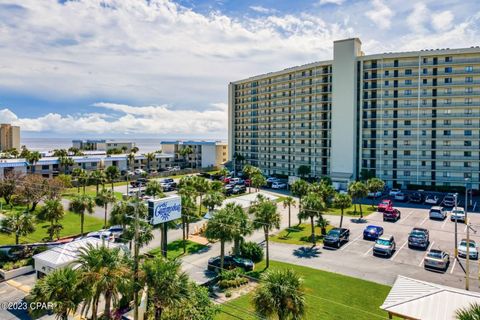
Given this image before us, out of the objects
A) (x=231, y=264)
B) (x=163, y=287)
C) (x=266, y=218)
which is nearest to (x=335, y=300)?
(x=231, y=264)

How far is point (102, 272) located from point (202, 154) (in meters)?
93.4

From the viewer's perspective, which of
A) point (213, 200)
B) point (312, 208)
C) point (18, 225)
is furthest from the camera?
point (213, 200)

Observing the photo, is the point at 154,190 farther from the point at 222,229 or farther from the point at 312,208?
the point at 312,208

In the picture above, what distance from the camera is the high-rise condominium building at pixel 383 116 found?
68.8 meters

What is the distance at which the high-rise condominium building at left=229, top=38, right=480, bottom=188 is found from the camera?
68812 mm

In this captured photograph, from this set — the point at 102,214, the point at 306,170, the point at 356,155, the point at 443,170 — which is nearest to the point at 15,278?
the point at 102,214

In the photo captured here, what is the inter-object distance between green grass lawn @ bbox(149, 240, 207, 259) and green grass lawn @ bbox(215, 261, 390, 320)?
11.4 m

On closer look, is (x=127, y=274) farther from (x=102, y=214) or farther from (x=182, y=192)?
(x=102, y=214)

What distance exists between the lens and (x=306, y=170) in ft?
268

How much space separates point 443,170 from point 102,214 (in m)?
68.8

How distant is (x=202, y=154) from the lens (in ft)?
364

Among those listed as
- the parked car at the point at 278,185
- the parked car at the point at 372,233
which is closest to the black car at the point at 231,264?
the parked car at the point at 372,233

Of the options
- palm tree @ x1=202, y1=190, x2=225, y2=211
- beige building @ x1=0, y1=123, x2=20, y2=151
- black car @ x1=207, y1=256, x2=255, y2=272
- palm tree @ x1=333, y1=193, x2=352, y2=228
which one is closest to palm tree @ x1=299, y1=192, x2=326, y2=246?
palm tree @ x1=333, y1=193, x2=352, y2=228

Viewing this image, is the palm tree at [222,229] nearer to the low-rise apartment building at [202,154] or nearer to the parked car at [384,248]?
the parked car at [384,248]
